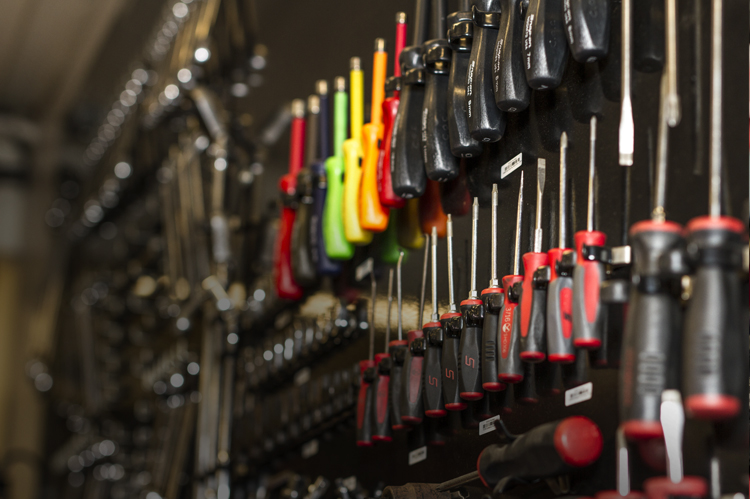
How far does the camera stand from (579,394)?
3.92ft

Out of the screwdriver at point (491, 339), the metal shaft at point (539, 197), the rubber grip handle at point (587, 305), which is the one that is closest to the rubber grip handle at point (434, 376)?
the screwdriver at point (491, 339)

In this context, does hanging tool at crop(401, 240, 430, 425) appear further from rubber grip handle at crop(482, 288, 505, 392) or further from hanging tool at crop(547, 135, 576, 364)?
hanging tool at crop(547, 135, 576, 364)

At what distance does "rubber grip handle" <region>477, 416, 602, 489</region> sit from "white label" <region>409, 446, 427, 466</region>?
18.7 inches

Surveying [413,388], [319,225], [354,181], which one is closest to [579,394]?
[413,388]

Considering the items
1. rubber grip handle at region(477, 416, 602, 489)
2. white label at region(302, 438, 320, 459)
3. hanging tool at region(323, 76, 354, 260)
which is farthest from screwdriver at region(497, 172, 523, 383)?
white label at region(302, 438, 320, 459)

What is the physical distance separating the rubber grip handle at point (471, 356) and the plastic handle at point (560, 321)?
222 millimetres

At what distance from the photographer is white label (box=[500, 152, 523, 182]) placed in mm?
1438

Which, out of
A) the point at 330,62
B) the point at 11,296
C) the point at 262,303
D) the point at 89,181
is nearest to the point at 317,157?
the point at 330,62

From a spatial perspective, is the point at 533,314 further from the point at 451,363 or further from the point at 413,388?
the point at 413,388

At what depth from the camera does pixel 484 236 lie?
1542 mm

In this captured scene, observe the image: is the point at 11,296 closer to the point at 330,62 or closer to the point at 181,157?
the point at 181,157

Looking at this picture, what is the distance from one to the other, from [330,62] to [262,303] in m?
0.77

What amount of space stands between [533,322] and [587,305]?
12 cm

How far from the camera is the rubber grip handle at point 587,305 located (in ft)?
3.44
